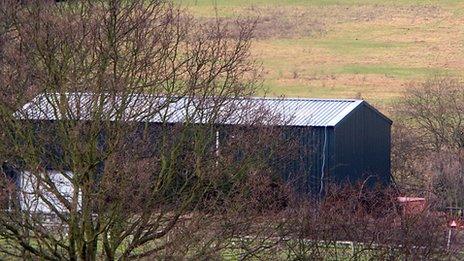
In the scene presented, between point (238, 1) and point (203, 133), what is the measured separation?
6117 centimetres

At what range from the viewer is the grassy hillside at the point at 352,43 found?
59562 millimetres

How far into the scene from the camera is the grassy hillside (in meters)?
59.6

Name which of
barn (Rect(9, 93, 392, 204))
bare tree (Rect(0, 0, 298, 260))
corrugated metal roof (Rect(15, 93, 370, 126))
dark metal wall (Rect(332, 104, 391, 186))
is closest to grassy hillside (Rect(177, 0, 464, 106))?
dark metal wall (Rect(332, 104, 391, 186))

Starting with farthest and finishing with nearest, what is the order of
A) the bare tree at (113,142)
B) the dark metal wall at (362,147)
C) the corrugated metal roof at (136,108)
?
the dark metal wall at (362,147)
the corrugated metal roof at (136,108)
the bare tree at (113,142)

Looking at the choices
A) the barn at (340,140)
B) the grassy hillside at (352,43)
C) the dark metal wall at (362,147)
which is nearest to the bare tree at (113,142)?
the barn at (340,140)

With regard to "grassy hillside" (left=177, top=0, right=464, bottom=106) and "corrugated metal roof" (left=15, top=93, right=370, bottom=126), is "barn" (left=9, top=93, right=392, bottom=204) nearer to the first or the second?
"corrugated metal roof" (left=15, top=93, right=370, bottom=126)

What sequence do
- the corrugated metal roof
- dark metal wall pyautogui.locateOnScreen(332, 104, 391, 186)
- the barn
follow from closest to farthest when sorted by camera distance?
1. the corrugated metal roof
2. the barn
3. dark metal wall pyautogui.locateOnScreen(332, 104, 391, 186)

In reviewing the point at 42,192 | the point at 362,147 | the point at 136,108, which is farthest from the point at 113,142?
the point at 362,147

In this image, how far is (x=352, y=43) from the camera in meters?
69.2

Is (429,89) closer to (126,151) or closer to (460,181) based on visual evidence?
(460,181)

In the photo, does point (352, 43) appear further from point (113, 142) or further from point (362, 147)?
point (113, 142)

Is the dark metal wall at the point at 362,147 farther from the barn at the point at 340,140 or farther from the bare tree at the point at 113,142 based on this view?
the bare tree at the point at 113,142

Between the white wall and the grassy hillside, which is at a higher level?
the grassy hillside

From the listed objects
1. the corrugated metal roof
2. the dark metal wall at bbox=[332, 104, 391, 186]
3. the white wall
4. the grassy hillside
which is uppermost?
the grassy hillside
